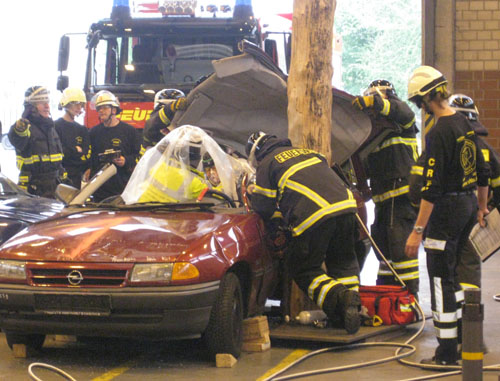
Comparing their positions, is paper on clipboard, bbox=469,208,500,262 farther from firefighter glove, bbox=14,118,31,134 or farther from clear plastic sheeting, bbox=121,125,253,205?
firefighter glove, bbox=14,118,31,134

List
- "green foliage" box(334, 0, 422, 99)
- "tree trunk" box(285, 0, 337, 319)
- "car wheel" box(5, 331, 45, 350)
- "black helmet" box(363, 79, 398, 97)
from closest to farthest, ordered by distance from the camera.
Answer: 1. "car wheel" box(5, 331, 45, 350)
2. "tree trunk" box(285, 0, 337, 319)
3. "black helmet" box(363, 79, 398, 97)
4. "green foliage" box(334, 0, 422, 99)

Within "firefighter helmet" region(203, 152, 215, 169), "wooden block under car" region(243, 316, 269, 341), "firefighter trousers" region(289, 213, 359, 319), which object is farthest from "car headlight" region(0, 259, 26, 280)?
"firefighter trousers" region(289, 213, 359, 319)

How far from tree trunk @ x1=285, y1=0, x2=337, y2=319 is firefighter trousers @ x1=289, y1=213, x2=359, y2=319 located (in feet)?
3.57

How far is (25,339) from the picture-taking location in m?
6.79

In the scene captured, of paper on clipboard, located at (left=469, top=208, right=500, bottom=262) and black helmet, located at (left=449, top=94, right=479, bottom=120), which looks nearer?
paper on clipboard, located at (left=469, top=208, right=500, bottom=262)

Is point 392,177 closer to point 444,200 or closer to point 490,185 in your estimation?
point 490,185

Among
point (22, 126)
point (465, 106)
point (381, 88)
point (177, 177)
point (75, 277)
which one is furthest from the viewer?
point (22, 126)

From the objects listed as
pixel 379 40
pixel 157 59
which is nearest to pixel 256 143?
pixel 157 59

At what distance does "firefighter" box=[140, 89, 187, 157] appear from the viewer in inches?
353

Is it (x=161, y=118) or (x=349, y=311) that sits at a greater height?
(x=161, y=118)

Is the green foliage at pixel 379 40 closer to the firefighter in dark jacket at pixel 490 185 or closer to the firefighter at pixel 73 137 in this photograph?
the firefighter at pixel 73 137

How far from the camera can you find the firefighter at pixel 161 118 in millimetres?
8977

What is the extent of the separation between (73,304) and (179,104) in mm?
3240

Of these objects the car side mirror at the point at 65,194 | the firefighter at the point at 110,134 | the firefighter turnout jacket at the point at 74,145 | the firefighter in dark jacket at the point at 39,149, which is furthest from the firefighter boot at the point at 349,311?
the firefighter turnout jacket at the point at 74,145
